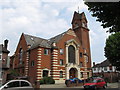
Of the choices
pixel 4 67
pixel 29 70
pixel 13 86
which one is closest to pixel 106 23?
pixel 13 86

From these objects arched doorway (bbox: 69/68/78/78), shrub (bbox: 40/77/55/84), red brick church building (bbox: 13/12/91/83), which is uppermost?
red brick church building (bbox: 13/12/91/83)

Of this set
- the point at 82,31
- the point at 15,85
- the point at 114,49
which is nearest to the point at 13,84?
the point at 15,85

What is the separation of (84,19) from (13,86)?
125 feet

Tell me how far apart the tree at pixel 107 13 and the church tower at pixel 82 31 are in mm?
30829

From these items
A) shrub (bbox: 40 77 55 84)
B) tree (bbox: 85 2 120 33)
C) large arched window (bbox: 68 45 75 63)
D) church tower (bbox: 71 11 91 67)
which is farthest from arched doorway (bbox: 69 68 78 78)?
tree (bbox: 85 2 120 33)

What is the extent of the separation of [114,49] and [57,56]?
13.2 meters

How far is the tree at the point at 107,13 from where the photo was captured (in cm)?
1093

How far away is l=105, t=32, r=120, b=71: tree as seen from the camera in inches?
1288

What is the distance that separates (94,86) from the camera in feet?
66.1

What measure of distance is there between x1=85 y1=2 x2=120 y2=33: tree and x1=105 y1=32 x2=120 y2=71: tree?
2142cm

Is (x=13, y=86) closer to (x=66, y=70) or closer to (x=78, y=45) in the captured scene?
(x=66, y=70)

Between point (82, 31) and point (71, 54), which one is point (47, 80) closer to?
point (71, 54)

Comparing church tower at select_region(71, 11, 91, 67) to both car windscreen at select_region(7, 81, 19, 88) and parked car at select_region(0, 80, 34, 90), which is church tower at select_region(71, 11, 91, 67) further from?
car windscreen at select_region(7, 81, 19, 88)

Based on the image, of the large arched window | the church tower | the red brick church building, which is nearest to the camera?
the red brick church building
